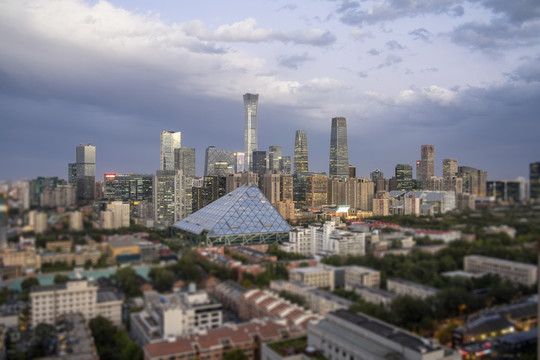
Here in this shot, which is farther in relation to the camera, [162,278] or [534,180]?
[162,278]

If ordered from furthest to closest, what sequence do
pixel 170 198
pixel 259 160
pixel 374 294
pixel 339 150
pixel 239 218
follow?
pixel 259 160 < pixel 339 150 < pixel 170 198 < pixel 239 218 < pixel 374 294

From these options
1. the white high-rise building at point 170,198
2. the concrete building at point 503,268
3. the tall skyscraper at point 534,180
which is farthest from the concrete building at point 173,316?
the white high-rise building at point 170,198

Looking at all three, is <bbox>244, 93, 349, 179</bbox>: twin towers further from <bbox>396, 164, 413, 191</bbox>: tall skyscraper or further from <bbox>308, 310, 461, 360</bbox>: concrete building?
<bbox>308, 310, 461, 360</bbox>: concrete building

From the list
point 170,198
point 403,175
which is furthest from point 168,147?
point 403,175

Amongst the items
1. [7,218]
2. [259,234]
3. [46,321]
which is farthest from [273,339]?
[259,234]

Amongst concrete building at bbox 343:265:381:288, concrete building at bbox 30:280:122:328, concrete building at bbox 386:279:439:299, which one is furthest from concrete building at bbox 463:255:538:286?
concrete building at bbox 30:280:122:328

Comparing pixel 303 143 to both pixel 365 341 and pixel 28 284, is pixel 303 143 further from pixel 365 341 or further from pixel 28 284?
pixel 365 341

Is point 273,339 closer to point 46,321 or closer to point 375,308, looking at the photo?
point 375,308
